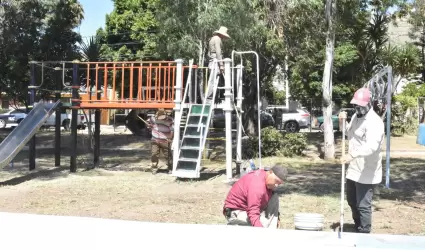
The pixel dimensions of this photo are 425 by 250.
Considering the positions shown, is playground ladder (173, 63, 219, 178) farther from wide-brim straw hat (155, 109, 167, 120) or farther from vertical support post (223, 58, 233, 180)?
wide-brim straw hat (155, 109, 167, 120)

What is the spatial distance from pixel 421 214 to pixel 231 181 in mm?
4169

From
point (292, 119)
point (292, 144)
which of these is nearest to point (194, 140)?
point (292, 144)

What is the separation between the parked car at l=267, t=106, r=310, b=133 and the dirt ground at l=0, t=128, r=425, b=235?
13.2 meters

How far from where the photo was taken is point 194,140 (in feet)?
36.9

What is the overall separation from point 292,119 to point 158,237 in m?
25.3

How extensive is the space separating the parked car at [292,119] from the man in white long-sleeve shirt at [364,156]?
21765 millimetres

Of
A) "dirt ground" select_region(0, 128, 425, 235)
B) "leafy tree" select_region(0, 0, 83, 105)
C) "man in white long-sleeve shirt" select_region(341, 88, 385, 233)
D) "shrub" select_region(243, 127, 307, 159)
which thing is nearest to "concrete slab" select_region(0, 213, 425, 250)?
"man in white long-sleeve shirt" select_region(341, 88, 385, 233)

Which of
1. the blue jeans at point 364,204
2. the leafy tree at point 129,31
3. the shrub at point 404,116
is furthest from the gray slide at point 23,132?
the leafy tree at point 129,31

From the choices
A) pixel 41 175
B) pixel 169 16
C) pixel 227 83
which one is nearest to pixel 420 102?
pixel 169 16

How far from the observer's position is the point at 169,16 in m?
16.3

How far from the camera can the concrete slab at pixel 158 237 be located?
354 centimetres

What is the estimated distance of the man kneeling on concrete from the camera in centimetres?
486

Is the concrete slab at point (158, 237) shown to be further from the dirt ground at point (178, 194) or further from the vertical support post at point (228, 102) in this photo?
the vertical support post at point (228, 102)

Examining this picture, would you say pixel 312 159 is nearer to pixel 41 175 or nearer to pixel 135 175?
pixel 135 175
